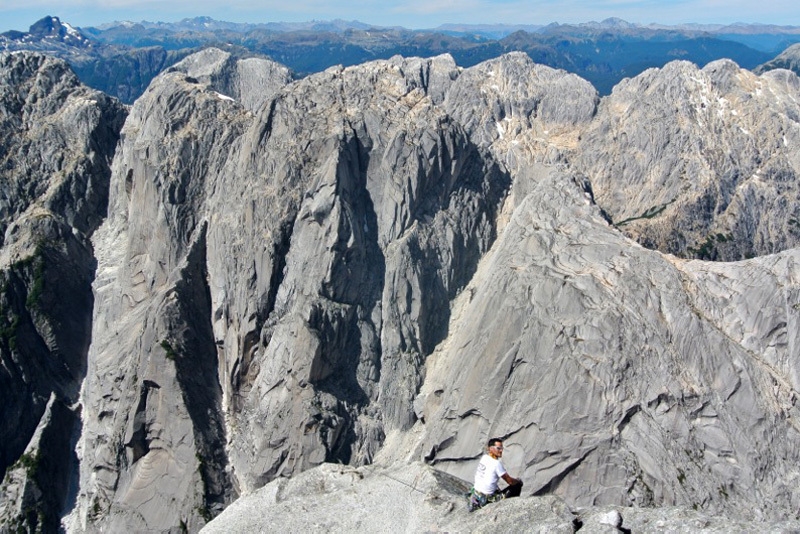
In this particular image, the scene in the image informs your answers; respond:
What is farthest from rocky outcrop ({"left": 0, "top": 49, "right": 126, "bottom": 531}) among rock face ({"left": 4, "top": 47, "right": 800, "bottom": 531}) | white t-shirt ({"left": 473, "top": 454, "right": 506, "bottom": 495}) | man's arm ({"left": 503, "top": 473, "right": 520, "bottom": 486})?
man's arm ({"left": 503, "top": 473, "right": 520, "bottom": 486})

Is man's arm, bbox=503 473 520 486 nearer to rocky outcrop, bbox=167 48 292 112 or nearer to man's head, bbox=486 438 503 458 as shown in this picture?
man's head, bbox=486 438 503 458

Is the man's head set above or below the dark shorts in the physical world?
above

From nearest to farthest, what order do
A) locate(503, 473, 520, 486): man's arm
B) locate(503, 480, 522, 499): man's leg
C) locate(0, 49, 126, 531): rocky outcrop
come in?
1. locate(503, 473, 520, 486): man's arm
2. locate(503, 480, 522, 499): man's leg
3. locate(0, 49, 126, 531): rocky outcrop

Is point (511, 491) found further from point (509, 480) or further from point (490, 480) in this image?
point (490, 480)

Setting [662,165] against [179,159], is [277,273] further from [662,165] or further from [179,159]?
[662,165]

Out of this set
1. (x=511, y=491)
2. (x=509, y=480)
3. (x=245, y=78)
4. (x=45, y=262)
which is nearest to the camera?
(x=509, y=480)

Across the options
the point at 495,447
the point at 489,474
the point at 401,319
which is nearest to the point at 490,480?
the point at 489,474

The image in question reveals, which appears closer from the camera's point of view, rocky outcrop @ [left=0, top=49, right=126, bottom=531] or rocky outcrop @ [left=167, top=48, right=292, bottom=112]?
rocky outcrop @ [left=0, top=49, right=126, bottom=531]
